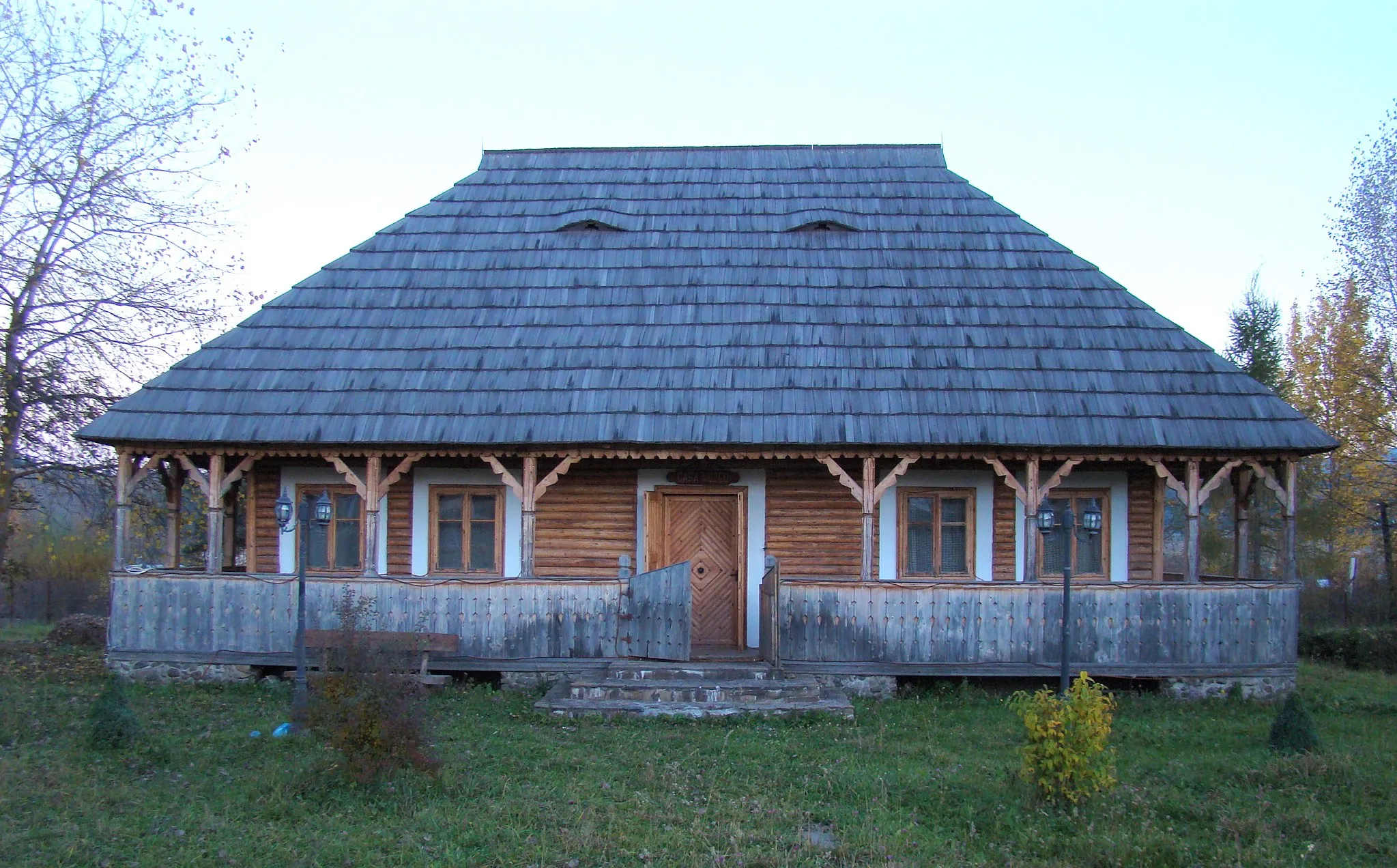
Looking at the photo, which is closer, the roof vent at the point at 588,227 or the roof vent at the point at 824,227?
the roof vent at the point at 824,227

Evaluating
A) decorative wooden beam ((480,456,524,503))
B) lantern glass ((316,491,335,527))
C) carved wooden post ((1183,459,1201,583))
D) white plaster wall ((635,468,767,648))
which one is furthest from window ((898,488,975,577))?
lantern glass ((316,491,335,527))

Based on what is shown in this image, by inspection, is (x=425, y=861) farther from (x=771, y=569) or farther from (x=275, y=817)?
(x=771, y=569)

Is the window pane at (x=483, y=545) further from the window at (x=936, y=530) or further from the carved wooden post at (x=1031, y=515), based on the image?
the carved wooden post at (x=1031, y=515)

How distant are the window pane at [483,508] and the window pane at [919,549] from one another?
583 centimetres

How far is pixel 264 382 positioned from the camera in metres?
Answer: 12.7

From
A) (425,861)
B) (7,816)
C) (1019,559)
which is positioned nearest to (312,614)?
(7,816)

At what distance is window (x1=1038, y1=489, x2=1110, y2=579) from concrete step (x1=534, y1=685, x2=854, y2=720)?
14.2ft

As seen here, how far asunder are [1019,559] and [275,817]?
979 centimetres

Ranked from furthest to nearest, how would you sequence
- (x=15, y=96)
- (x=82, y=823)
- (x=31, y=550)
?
1. (x=31, y=550)
2. (x=15, y=96)
3. (x=82, y=823)

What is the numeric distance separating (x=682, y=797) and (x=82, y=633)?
13.5 m

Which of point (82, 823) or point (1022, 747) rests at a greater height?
point (1022, 747)

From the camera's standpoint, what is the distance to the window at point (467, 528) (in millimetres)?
13555

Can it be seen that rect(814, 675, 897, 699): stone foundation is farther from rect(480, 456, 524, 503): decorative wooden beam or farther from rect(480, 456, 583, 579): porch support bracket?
rect(480, 456, 524, 503): decorative wooden beam

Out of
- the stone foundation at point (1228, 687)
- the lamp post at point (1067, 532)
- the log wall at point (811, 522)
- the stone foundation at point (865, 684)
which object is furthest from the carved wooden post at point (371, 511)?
the stone foundation at point (1228, 687)
